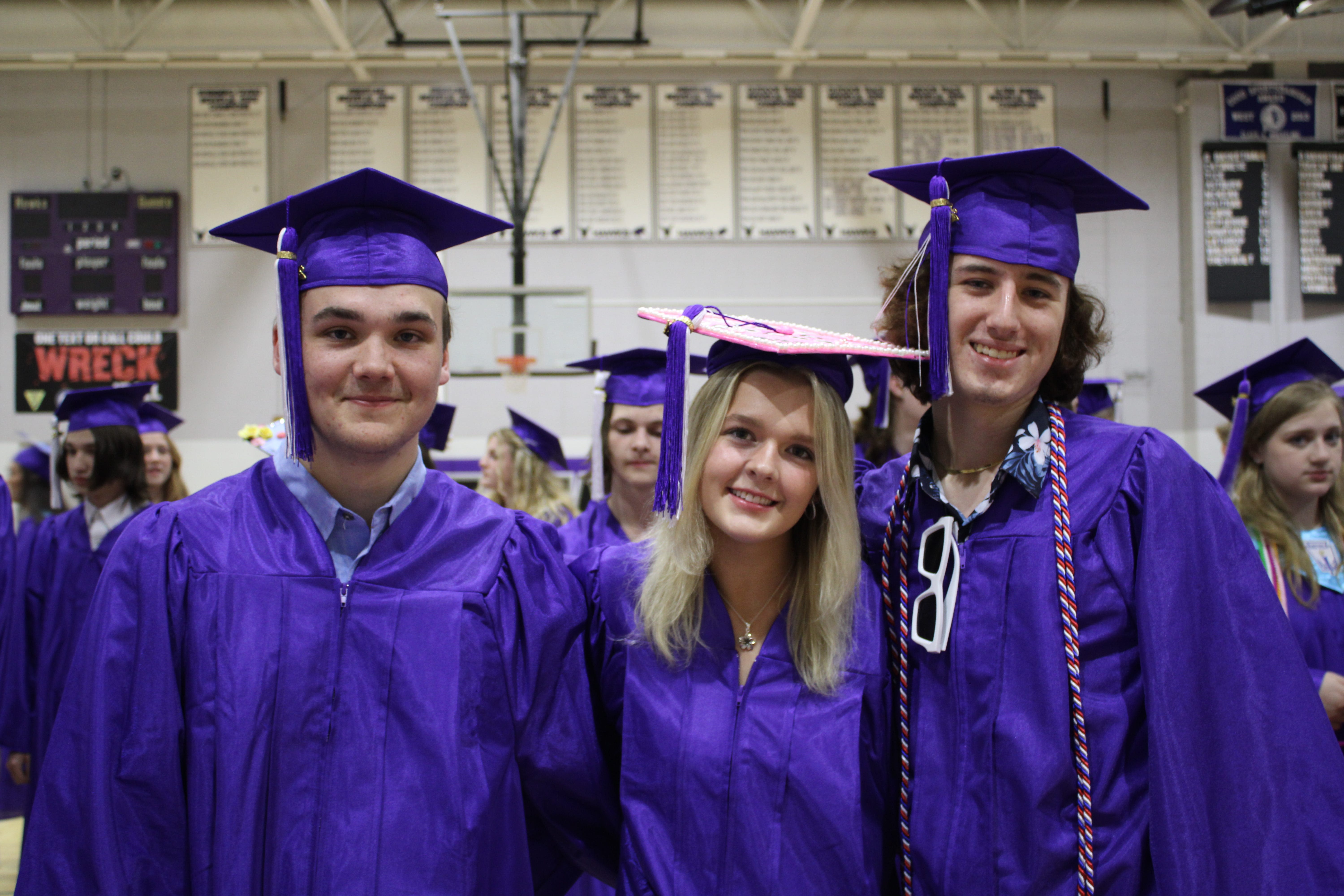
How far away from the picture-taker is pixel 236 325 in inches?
309

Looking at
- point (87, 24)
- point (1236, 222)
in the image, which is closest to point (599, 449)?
point (87, 24)

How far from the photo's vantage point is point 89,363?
7809 mm

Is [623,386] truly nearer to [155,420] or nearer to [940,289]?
[940,289]

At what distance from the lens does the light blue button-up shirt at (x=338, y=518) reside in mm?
1562

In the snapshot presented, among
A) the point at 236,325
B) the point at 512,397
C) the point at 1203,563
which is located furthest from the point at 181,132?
the point at 1203,563

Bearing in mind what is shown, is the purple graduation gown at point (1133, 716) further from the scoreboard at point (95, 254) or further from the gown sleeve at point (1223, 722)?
the scoreboard at point (95, 254)

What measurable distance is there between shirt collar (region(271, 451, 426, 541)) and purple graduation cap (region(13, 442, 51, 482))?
18.1 ft

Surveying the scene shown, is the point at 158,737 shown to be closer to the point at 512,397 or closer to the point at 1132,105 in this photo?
the point at 512,397

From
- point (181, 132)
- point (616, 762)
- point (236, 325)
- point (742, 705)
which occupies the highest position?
point (181, 132)

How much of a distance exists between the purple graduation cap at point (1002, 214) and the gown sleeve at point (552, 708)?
0.77 m

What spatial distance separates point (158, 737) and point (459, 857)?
1.59ft

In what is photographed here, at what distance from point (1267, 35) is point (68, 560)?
29.2 ft

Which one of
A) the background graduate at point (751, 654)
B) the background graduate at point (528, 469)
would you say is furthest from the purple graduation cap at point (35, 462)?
the background graduate at point (751, 654)

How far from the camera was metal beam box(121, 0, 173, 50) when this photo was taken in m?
7.38
